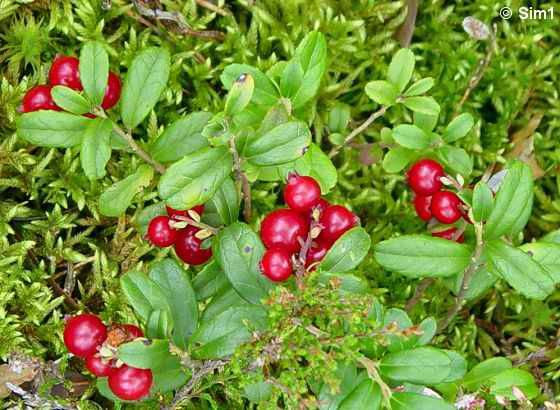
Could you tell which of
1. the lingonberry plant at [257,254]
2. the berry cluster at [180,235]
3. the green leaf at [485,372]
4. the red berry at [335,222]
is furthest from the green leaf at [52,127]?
the green leaf at [485,372]

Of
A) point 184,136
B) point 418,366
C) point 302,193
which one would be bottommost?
point 418,366

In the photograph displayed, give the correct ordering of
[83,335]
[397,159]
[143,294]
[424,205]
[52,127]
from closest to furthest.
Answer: [83,335]
[143,294]
[52,127]
[424,205]
[397,159]

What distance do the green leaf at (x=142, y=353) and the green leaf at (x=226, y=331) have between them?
134 millimetres

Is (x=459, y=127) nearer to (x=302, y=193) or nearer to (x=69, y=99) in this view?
(x=302, y=193)

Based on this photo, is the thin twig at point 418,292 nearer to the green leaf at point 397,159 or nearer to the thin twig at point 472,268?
the thin twig at point 472,268

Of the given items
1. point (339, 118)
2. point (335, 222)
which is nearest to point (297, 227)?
point (335, 222)

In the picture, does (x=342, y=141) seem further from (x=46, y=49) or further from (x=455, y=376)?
(x=46, y=49)

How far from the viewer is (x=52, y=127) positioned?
2.31 meters

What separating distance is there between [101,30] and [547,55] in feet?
6.89

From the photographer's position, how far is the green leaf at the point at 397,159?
2910 mm

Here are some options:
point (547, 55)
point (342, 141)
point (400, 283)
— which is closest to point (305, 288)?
point (342, 141)

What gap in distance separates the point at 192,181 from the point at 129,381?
1.97 ft

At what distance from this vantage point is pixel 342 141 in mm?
2967

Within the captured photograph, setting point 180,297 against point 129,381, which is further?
point 180,297
